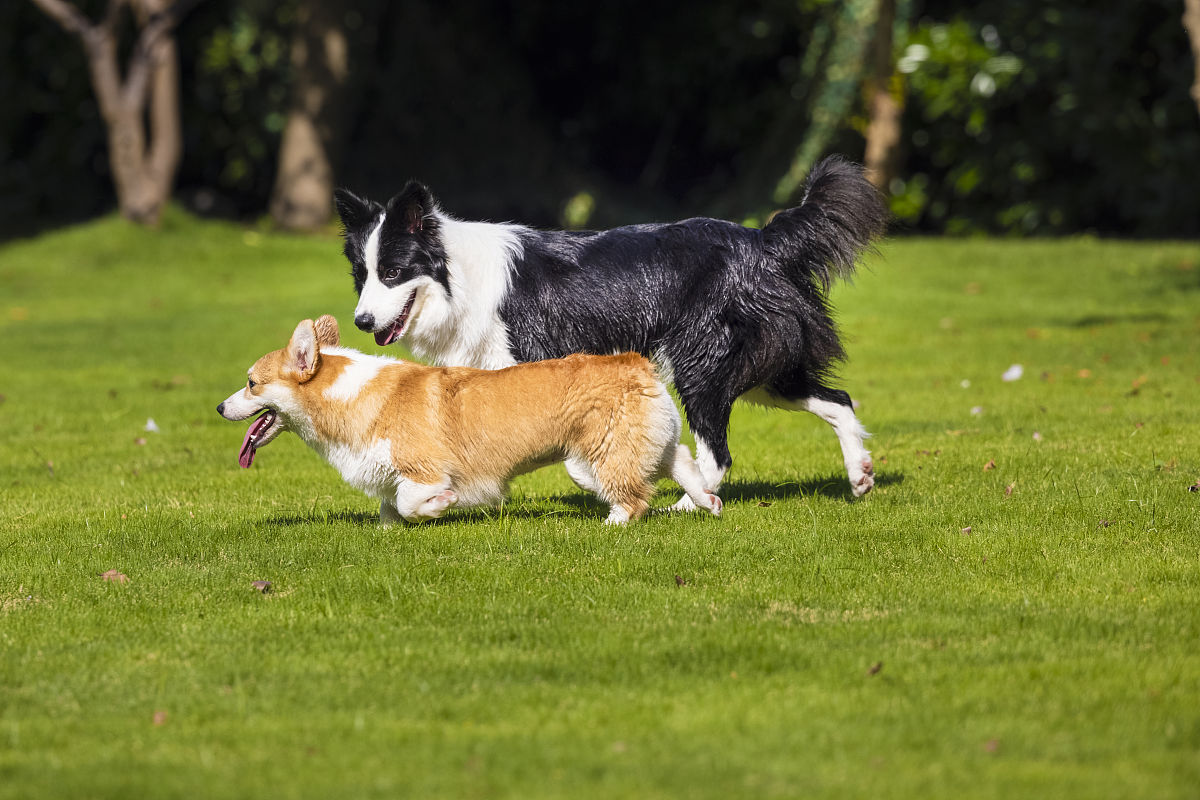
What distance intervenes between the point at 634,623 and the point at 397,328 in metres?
2.57

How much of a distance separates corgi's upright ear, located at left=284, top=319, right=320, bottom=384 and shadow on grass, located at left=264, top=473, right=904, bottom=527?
83cm

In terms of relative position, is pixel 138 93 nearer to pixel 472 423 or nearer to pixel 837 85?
pixel 837 85

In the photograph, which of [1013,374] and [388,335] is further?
[1013,374]

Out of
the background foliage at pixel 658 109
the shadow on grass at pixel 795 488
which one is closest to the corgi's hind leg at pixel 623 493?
the shadow on grass at pixel 795 488

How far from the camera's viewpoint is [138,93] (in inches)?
869

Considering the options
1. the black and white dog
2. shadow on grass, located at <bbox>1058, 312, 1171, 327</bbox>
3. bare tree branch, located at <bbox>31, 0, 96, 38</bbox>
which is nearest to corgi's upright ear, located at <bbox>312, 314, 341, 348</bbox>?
the black and white dog

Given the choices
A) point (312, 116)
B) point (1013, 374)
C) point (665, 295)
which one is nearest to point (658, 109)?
point (312, 116)

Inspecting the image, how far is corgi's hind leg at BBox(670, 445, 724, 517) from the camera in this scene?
656 cm

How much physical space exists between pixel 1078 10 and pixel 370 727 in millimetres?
19245

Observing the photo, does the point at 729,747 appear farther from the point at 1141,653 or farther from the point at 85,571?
the point at 85,571

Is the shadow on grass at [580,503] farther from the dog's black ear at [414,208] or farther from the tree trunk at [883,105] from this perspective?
the tree trunk at [883,105]

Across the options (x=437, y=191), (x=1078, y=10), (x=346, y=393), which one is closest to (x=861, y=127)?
(x=1078, y=10)

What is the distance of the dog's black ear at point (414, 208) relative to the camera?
6.90 metres

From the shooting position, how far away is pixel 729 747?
390 centimetres
